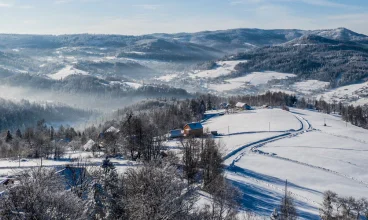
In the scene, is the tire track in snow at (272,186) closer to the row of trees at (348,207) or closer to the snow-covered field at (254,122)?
the row of trees at (348,207)

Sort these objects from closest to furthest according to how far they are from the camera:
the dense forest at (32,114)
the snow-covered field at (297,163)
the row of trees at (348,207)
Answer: the row of trees at (348,207) → the snow-covered field at (297,163) → the dense forest at (32,114)

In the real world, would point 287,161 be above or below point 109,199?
below

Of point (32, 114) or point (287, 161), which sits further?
point (32, 114)

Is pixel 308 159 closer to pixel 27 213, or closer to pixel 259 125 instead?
pixel 259 125

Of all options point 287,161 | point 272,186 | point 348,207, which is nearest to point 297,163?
point 287,161

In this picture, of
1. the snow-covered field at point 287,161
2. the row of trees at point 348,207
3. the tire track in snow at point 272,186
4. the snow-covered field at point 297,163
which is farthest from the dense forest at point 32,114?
the row of trees at point 348,207

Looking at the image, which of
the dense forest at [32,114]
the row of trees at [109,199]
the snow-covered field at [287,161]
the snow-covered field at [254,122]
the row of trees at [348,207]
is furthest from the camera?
the dense forest at [32,114]

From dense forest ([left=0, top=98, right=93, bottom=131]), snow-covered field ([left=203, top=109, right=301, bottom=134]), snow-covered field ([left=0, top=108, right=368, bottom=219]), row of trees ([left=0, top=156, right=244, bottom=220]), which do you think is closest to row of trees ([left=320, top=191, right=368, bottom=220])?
snow-covered field ([left=0, top=108, right=368, bottom=219])

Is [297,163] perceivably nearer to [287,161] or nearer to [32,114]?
[287,161]

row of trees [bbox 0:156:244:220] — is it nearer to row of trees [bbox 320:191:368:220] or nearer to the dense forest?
row of trees [bbox 320:191:368:220]

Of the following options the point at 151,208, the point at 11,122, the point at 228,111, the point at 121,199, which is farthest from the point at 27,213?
the point at 11,122
